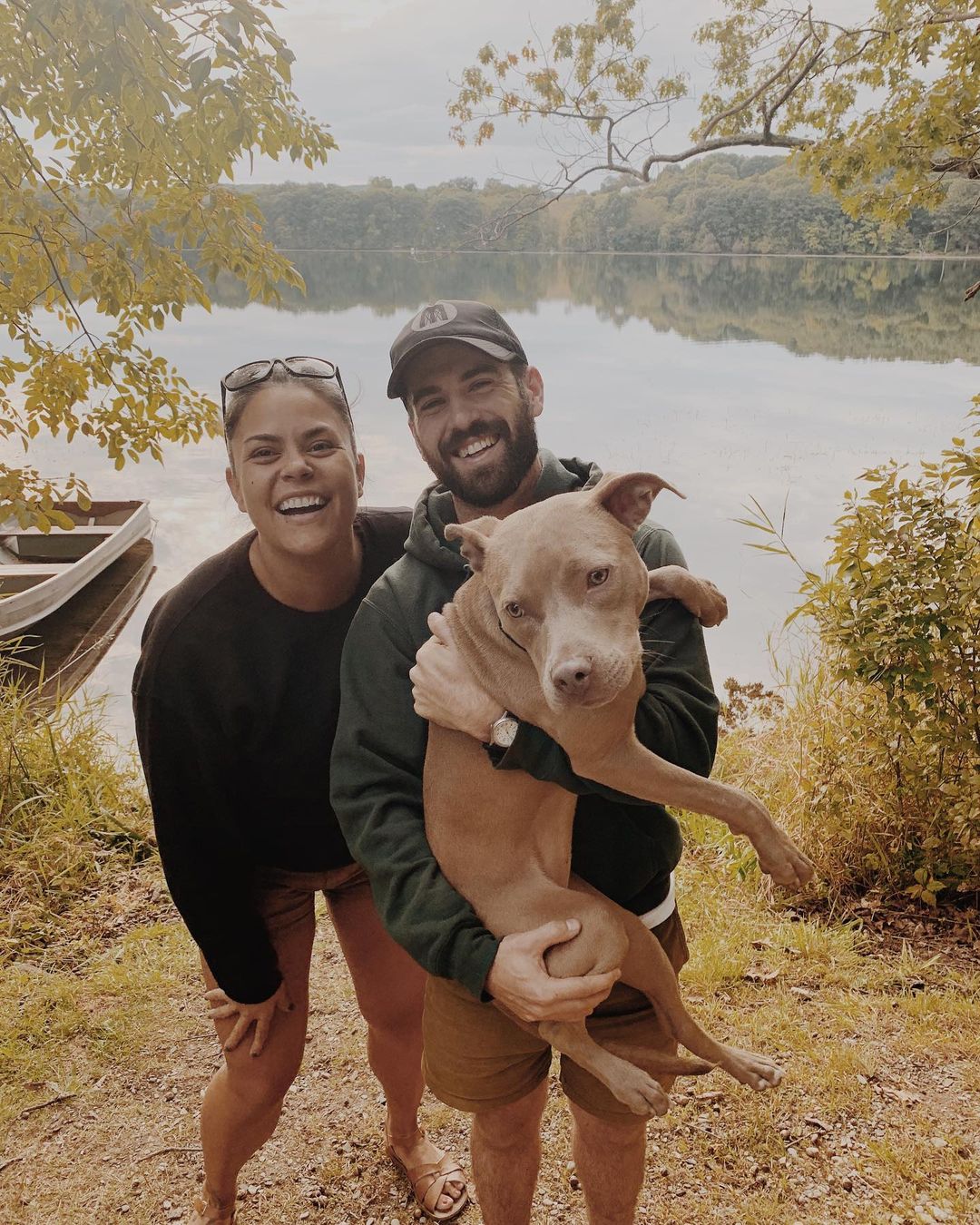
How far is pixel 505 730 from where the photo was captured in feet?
5.81

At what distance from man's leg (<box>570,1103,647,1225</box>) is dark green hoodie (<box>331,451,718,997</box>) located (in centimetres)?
69

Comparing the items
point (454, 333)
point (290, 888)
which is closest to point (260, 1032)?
point (290, 888)

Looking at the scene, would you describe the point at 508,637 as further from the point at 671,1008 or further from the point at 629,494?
the point at 671,1008

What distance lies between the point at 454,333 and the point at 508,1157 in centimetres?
230

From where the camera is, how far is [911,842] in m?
4.57

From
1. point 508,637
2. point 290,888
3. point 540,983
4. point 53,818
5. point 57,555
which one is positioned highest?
point 508,637

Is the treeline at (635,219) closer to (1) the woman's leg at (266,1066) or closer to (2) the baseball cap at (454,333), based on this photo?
(2) the baseball cap at (454,333)

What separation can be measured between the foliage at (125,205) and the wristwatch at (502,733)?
2621 mm

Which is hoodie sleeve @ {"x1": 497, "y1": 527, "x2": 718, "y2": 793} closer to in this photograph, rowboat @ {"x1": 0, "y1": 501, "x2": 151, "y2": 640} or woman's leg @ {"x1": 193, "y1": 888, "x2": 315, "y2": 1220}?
woman's leg @ {"x1": 193, "y1": 888, "x2": 315, "y2": 1220}

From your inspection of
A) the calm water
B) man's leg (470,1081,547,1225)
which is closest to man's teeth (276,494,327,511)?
the calm water

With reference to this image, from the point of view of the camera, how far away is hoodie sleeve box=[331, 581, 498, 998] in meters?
1.85

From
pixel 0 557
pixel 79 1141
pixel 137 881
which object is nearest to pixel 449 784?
pixel 79 1141

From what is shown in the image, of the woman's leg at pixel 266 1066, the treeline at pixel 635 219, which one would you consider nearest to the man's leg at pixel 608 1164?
the woman's leg at pixel 266 1066

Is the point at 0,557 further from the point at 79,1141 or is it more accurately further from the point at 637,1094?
the point at 637,1094
